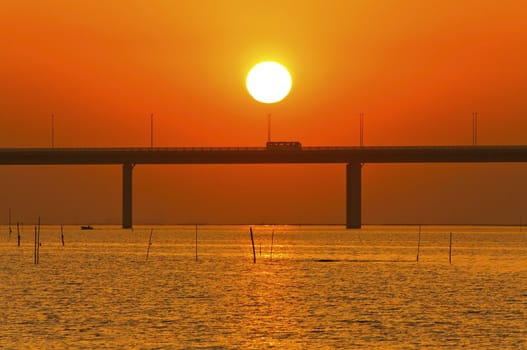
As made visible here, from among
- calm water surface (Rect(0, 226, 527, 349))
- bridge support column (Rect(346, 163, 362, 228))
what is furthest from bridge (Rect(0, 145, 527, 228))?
calm water surface (Rect(0, 226, 527, 349))

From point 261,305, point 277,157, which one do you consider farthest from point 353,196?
point 261,305

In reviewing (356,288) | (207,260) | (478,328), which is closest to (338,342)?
(478,328)

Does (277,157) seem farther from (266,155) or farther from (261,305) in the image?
(261,305)

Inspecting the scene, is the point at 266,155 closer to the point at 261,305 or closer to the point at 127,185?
the point at 127,185

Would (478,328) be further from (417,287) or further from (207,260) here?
(207,260)

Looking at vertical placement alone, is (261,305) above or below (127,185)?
below

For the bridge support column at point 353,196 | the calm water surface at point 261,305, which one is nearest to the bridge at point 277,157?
the bridge support column at point 353,196

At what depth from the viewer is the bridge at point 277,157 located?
178 meters

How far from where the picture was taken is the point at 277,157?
7141 inches

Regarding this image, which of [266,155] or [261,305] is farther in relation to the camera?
[266,155]

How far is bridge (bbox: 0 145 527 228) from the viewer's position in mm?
177750

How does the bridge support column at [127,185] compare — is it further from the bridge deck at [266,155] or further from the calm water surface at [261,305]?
the calm water surface at [261,305]

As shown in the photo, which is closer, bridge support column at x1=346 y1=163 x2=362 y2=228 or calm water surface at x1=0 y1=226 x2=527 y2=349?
calm water surface at x1=0 y1=226 x2=527 y2=349

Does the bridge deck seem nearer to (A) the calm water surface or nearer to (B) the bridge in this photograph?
(B) the bridge
